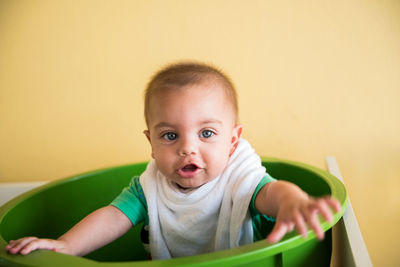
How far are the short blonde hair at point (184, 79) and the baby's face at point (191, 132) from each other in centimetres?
1

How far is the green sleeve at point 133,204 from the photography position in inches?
28.1

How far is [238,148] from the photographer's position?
72 centimetres

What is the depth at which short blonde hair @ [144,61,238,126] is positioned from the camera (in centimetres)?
64

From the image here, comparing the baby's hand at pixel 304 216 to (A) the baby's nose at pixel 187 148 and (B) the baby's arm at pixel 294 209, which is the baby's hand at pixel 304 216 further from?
(A) the baby's nose at pixel 187 148

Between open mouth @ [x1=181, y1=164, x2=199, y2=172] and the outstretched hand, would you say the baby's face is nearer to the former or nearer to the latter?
open mouth @ [x1=181, y1=164, x2=199, y2=172]

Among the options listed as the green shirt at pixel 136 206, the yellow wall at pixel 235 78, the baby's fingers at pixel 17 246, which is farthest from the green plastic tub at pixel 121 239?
the yellow wall at pixel 235 78

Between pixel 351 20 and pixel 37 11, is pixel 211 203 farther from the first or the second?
pixel 37 11

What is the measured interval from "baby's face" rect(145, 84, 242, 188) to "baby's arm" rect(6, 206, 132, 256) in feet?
0.45

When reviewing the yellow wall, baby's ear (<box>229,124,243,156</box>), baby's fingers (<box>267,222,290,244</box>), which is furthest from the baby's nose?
the yellow wall

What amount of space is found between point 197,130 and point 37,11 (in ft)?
2.53

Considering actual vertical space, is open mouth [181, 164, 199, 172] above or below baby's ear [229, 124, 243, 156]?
below

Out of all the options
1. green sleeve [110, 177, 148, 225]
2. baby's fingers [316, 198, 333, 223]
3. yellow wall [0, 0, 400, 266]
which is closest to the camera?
baby's fingers [316, 198, 333, 223]

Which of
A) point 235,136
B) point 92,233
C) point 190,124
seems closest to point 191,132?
point 190,124

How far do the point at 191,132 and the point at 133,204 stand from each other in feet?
0.68
